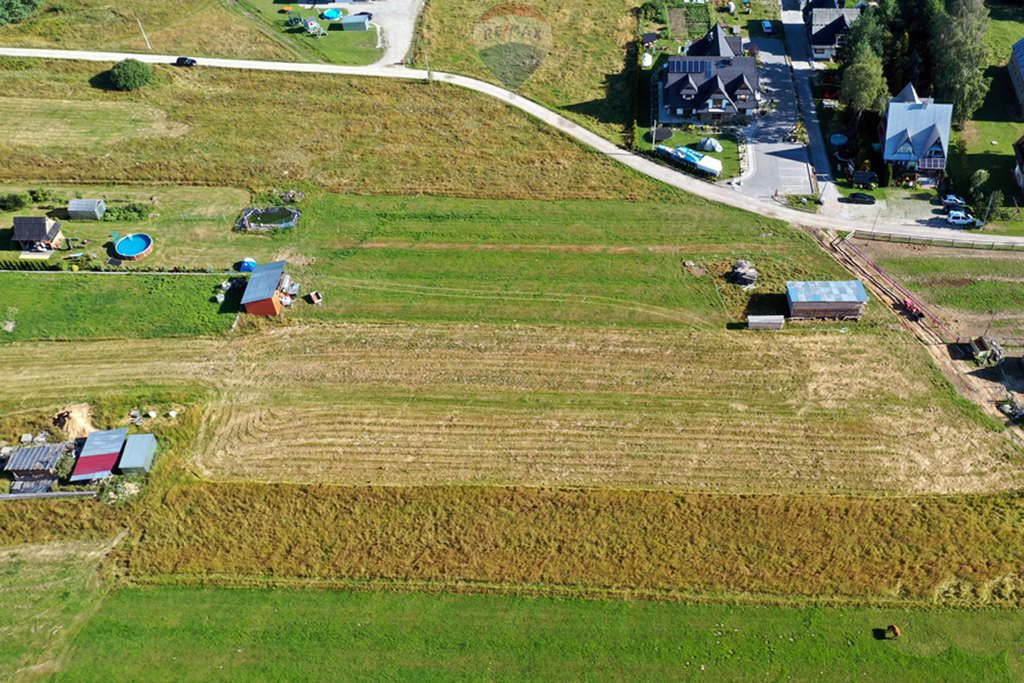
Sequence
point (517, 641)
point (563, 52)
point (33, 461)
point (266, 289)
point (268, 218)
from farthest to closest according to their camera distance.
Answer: point (563, 52), point (268, 218), point (266, 289), point (33, 461), point (517, 641)

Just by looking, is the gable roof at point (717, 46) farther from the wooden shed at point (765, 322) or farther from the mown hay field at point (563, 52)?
the wooden shed at point (765, 322)

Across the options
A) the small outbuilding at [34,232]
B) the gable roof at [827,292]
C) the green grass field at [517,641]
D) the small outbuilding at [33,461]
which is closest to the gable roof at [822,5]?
the gable roof at [827,292]

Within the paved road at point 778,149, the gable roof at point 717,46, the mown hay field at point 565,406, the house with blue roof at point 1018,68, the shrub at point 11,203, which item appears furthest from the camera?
the gable roof at point 717,46

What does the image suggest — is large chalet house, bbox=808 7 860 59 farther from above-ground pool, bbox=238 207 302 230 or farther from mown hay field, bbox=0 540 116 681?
mown hay field, bbox=0 540 116 681

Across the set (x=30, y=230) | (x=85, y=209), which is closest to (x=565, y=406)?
(x=85, y=209)

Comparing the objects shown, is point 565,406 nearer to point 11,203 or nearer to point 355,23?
point 11,203
